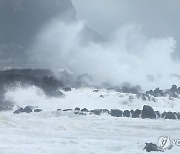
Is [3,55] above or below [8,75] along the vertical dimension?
above

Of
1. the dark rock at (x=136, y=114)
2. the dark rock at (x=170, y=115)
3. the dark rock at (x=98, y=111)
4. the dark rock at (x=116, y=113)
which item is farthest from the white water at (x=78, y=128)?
the dark rock at (x=136, y=114)

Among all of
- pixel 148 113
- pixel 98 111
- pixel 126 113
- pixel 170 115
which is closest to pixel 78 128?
pixel 98 111

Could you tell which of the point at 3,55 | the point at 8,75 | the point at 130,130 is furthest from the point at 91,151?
the point at 3,55

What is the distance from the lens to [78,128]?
37781mm

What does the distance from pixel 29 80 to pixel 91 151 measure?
1590 inches

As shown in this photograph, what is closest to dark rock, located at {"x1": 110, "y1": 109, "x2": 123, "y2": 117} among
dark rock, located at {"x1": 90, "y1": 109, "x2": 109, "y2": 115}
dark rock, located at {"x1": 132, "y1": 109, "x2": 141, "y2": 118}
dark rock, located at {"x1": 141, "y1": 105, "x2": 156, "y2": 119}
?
dark rock, located at {"x1": 90, "y1": 109, "x2": 109, "y2": 115}

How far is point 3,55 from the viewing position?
4688 inches

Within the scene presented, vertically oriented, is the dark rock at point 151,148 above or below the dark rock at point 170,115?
below

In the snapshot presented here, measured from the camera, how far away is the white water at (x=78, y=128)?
2675 centimetres

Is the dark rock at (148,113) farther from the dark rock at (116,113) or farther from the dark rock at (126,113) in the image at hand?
the dark rock at (116,113)

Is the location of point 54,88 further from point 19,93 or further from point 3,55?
point 3,55

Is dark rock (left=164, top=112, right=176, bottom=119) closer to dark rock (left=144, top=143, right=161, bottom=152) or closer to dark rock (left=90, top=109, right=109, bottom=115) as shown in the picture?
dark rock (left=90, top=109, right=109, bottom=115)

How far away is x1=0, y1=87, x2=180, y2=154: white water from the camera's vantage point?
2675 cm

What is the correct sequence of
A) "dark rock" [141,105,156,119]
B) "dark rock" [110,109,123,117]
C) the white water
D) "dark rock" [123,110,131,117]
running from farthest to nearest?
"dark rock" [123,110,131,117] < "dark rock" [110,109,123,117] < "dark rock" [141,105,156,119] < the white water
